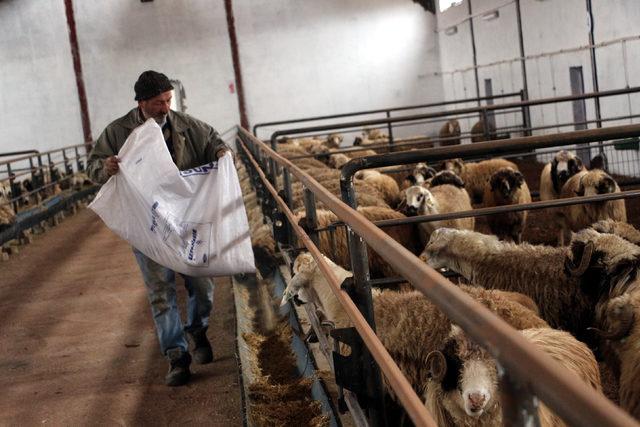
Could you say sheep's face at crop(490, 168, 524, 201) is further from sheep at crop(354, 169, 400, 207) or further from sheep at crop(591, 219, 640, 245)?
sheep at crop(591, 219, 640, 245)

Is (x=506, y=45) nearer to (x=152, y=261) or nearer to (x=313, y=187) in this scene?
(x=152, y=261)

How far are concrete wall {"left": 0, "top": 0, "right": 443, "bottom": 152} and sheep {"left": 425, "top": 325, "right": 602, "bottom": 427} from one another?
20.6 m

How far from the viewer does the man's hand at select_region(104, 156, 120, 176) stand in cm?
438

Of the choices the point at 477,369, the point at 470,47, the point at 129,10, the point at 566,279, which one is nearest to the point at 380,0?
the point at 470,47

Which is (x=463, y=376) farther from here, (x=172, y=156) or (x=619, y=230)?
(x=172, y=156)

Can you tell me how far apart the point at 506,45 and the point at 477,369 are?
14.9 metres

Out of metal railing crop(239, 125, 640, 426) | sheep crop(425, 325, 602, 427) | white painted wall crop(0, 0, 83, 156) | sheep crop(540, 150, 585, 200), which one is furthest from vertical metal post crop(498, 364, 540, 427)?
white painted wall crop(0, 0, 83, 156)

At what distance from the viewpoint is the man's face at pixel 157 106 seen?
4454 millimetres

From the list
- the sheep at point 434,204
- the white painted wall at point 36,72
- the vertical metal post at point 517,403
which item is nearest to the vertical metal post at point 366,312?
the vertical metal post at point 517,403

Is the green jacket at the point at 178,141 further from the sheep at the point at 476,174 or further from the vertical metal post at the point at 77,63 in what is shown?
the vertical metal post at the point at 77,63

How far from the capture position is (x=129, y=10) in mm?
22219

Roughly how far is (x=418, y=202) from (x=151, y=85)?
289cm

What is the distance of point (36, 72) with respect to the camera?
22234 mm

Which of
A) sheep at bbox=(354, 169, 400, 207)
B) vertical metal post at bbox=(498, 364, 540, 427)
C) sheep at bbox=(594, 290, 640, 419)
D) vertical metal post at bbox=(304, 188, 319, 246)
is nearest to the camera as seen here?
vertical metal post at bbox=(498, 364, 540, 427)
